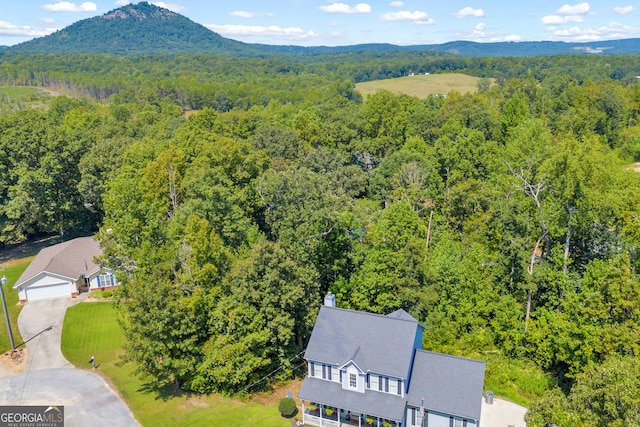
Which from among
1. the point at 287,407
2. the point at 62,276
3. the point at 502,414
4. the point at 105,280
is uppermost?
the point at 62,276

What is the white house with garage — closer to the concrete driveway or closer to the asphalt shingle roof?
the concrete driveway

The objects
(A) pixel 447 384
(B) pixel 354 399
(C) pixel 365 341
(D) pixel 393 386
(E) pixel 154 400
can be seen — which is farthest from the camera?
(E) pixel 154 400

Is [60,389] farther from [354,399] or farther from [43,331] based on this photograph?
[354,399]

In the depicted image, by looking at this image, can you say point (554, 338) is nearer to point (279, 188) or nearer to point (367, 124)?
point (279, 188)

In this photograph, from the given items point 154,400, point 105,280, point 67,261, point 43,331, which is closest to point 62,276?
point 67,261

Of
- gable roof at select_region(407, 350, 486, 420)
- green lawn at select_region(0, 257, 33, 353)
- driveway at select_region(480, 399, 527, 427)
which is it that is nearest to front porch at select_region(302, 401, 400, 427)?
gable roof at select_region(407, 350, 486, 420)

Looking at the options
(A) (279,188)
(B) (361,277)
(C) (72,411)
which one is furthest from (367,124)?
(C) (72,411)

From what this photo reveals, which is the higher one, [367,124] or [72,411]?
[367,124]
